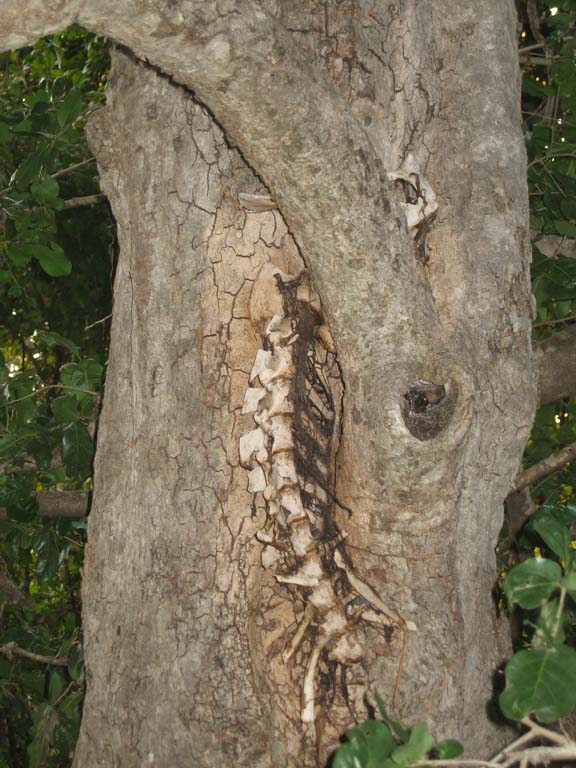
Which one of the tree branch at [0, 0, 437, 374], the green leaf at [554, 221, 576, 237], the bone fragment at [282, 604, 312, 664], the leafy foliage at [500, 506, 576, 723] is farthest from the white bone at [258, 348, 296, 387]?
the green leaf at [554, 221, 576, 237]

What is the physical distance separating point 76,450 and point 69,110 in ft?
2.78

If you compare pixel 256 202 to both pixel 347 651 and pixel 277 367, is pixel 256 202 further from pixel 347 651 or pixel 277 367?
pixel 347 651

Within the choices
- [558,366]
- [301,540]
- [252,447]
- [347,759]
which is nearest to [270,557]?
[301,540]

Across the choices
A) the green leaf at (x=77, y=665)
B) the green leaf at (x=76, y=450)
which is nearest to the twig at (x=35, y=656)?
the green leaf at (x=77, y=665)

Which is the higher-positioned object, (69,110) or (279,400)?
(69,110)

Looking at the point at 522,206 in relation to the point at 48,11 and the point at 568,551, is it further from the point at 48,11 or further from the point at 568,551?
the point at 48,11

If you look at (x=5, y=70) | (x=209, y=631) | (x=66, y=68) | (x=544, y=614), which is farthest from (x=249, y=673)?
(x=5, y=70)

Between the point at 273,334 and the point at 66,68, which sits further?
the point at 66,68

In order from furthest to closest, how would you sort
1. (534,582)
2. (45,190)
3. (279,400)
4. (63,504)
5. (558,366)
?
(63,504), (45,190), (558,366), (279,400), (534,582)

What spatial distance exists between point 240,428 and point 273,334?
158mm

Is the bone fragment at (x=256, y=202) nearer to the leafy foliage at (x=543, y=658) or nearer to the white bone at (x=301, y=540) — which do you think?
the white bone at (x=301, y=540)

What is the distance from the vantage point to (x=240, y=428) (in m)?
1.25

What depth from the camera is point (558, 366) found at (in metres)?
1.92

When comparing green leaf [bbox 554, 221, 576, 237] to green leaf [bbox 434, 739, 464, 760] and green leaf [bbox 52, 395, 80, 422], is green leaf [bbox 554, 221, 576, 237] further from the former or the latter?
green leaf [bbox 434, 739, 464, 760]
